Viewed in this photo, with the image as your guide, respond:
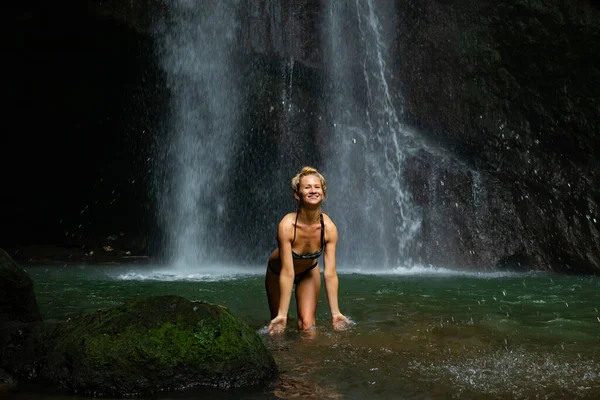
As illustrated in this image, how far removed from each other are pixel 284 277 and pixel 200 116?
10877mm

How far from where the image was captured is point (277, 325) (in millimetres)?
5523

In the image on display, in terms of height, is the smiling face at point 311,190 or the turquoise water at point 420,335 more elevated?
the smiling face at point 311,190

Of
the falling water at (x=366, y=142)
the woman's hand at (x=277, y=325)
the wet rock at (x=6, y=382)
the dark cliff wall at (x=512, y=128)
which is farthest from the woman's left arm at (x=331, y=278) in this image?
the dark cliff wall at (x=512, y=128)

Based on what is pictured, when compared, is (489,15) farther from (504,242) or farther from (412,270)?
(412,270)

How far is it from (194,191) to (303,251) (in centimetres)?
1041

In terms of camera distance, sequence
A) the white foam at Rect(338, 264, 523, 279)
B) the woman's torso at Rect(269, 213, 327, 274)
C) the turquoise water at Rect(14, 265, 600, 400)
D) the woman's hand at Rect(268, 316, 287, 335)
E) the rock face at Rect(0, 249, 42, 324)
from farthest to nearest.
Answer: the white foam at Rect(338, 264, 523, 279), the woman's torso at Rect(269, 213, 327, 274), the woman's hand at Rect(268, 316, 287, 335), the rock face at Rect(0, 249, 42, 324), the turquoise water at Rect(14, 265, 600, 400)

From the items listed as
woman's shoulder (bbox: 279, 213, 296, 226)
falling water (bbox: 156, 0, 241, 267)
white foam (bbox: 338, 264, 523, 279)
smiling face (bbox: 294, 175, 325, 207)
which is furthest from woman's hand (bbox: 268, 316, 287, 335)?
falling water (bbox: 156, 0, 241, 267)

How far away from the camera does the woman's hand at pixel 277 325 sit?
547cm

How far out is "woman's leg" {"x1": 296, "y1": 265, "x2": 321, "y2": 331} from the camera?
576cm

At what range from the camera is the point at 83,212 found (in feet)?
58.7

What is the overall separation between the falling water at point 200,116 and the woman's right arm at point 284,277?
1002 cm

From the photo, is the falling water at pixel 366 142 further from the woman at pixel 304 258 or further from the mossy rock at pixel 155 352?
the mossy rock at pixel 155 352

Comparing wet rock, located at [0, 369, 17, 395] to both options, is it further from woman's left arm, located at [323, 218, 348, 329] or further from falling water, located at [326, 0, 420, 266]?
falling water, located at [326, 0, 420, 266]

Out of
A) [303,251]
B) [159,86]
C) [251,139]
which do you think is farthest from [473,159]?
[303,251]
